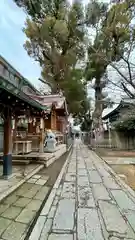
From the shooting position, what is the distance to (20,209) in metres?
3.88

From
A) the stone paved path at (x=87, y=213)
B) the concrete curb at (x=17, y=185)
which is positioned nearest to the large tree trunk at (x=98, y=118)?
the concrete curb at (x=17, y=185)

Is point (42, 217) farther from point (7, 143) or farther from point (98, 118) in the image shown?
point (98, 118)

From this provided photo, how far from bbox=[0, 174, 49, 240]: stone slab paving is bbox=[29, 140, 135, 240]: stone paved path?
0.19 m

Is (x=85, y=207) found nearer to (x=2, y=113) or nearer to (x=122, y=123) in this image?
(x=2, y=113)

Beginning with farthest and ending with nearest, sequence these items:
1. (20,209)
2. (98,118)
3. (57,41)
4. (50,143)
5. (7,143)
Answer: (98,118), (57,41), (50,143), (7,143), (20,209)

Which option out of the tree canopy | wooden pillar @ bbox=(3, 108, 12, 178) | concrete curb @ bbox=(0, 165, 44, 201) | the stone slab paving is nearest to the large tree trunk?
the tree canopy

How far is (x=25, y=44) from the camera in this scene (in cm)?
2061

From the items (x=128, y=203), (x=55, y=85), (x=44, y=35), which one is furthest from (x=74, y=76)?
(x=128, y=203)

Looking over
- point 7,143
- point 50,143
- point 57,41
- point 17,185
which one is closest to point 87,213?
point 17,185

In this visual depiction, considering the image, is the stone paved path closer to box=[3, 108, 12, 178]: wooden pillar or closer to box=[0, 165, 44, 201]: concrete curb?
box=[0, 165, 44, 201]: concrete curb

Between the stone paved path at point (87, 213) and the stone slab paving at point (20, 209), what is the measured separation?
0.61 ft

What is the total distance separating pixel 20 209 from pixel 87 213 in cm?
121

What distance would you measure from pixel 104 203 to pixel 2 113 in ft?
11.8

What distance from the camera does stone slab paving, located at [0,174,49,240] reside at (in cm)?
302
